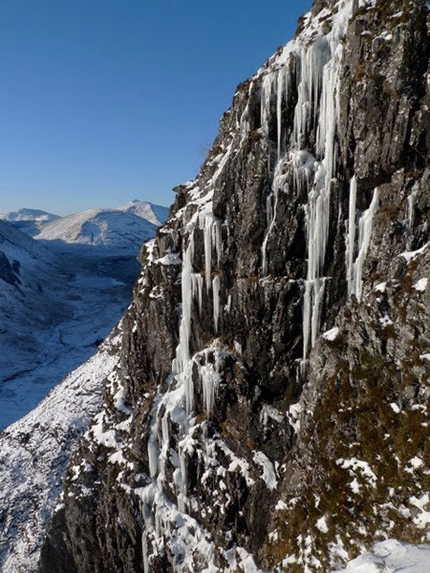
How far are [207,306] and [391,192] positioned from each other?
12523mm

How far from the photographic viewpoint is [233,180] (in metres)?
23.0

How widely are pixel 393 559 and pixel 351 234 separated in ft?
44.2

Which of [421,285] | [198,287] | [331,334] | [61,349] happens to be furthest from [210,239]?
[61,349]

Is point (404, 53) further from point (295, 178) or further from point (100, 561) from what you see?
point (100, 561)

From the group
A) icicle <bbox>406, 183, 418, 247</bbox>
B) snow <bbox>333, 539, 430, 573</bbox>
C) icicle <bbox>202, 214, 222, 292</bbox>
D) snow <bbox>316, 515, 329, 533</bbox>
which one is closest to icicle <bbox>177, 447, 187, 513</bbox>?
snow <bbox>316, 515, 329, 533</bbox>

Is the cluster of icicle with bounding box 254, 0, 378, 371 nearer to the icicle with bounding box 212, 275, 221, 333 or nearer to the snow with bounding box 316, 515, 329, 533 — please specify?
the icicle with bounding box 212, 275, 221, 333

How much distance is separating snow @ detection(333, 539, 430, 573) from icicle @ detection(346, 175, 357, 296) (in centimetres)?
1097

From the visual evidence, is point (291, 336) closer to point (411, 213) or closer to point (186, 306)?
point (186, 306)

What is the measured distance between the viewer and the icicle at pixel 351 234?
752 inches

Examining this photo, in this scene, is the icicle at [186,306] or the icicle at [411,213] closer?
the icicle at [411,213]

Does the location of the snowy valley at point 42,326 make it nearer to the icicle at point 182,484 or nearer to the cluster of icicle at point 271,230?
the cluster of icicle at point 271,230

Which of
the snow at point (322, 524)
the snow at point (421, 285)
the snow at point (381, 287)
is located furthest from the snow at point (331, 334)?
the snow at point (322, 524)

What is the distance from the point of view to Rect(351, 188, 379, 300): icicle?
1880cm

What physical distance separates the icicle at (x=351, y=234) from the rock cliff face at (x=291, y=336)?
0.34 feet
